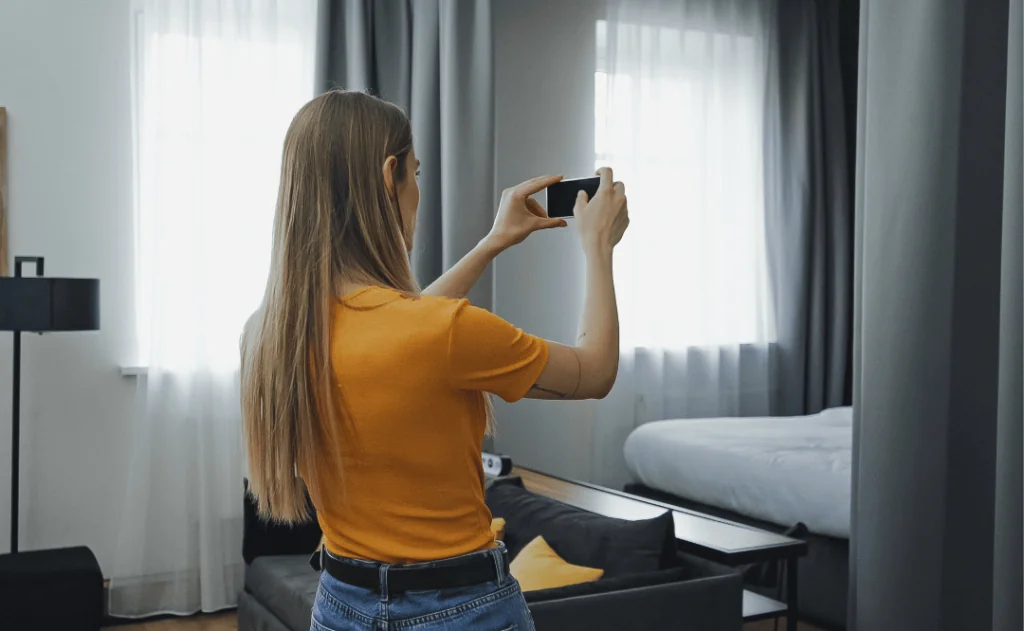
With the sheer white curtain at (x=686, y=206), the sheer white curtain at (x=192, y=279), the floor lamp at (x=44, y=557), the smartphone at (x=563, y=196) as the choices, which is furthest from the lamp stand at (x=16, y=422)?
the smartphone at (x=563, y=196)

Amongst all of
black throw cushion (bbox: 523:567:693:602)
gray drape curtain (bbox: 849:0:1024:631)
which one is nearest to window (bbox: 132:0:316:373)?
black throw cushion (bbox: 523:567:693:602)

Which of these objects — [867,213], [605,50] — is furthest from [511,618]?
[605,50]

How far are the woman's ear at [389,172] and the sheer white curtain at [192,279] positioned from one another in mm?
2899

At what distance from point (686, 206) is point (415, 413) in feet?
13.6

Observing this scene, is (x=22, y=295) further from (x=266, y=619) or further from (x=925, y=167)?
(x=925, y=167)

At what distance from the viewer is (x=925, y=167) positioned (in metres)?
1.75

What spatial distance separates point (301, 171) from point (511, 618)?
1.72 ft

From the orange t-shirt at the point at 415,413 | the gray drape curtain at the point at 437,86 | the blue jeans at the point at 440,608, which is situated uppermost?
the gray drape curtain at the point at 437,86

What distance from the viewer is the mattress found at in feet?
10.5

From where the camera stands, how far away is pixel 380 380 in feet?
3.32

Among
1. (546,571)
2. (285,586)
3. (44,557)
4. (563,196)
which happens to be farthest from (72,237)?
(563,196)

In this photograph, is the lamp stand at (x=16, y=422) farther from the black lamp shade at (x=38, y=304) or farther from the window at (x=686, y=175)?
the window at (x=686, y=175)

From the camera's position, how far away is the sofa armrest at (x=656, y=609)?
191 centimetres

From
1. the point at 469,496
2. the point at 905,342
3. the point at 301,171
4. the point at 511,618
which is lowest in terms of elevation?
the point at 511,618
